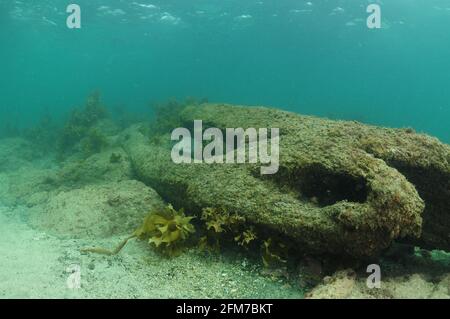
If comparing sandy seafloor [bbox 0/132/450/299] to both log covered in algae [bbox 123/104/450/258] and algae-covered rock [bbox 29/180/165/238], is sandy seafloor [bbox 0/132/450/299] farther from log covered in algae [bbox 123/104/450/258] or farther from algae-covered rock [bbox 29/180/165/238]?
log covered in algae [bbox 123/104/450/258]

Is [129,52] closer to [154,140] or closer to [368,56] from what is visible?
[368,56]

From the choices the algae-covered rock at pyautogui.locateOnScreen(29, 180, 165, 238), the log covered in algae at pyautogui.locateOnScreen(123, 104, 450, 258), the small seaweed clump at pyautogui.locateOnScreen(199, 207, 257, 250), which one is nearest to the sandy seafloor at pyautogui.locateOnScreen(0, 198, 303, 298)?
the small seaweed clump at pyautogui.locateOnScreen(199, 207, 257, 250)

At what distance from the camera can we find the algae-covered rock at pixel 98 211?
7801 millimetres

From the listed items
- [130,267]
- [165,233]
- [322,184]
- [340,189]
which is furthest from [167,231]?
[340,189]

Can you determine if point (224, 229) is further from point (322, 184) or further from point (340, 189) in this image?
point (340, 189)

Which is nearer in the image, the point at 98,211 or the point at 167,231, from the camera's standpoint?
the point at 167,231

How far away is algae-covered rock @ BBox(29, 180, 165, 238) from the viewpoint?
780 cm

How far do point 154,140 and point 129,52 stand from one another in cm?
6128

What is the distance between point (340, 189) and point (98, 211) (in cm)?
540

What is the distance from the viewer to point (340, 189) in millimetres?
6301

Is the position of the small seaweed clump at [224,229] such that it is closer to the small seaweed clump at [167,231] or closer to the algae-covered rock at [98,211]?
the small seaweed clump at [167,231]

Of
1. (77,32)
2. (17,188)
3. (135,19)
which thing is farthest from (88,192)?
(77,32)

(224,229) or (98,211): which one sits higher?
(224,229)

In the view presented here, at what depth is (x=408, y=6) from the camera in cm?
3534
